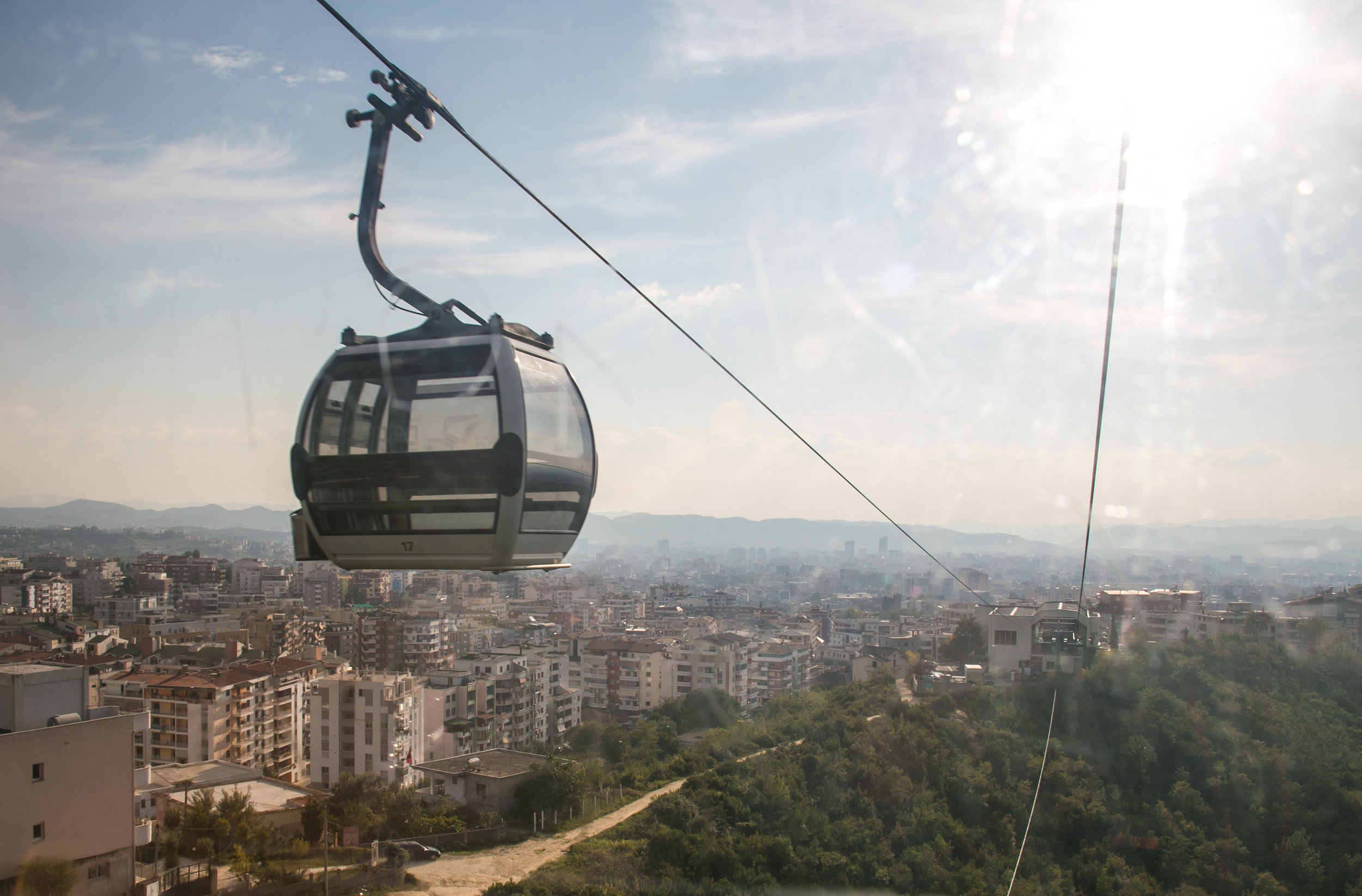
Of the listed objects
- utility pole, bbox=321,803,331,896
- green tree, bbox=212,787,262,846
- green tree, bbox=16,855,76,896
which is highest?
green tree, bbox=16,855,76,896

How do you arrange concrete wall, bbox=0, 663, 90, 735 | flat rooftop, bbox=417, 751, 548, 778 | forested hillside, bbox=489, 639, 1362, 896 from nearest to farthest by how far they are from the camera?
concrete wall, bbox=0, 663, 90, 735 < forested hillside, bbox=489, 639, 1362, 896 < flat rooftop, bbox=417, 751, 548, 778

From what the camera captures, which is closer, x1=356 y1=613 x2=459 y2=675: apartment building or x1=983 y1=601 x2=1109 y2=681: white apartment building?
x1=983 y1=601 x2=1109 y2=681: white apartment building

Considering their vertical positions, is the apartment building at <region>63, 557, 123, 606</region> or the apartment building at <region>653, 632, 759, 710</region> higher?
the apartment building at <region>63, 557, 123, 606</region>

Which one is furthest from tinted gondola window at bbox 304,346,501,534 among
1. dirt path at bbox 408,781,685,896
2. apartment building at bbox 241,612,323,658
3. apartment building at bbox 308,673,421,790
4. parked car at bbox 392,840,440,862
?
apartment building at bbox 241,612,323,658

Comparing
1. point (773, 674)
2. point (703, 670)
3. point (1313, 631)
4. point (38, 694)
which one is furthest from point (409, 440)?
point (773, 674)

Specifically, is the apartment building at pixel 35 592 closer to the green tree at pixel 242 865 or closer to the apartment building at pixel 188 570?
the apartment building at pixel 188 570

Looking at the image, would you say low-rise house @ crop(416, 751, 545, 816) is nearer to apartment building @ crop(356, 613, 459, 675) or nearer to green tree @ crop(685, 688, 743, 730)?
green tree @ crop(685, 688, 743, 730)

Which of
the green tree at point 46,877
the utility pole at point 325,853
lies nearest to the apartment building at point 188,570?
the utility pole at point 325,853

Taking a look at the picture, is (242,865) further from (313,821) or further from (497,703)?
(497,703)
